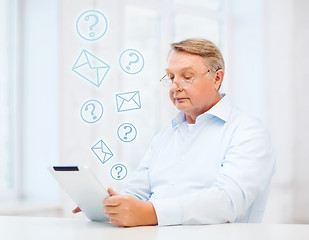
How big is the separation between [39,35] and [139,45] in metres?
0.92

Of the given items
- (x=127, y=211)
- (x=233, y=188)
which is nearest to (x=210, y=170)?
(x=233, y=188)

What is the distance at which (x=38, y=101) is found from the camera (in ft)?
10.2

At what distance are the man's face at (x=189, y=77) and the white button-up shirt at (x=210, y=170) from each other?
0.24 feet

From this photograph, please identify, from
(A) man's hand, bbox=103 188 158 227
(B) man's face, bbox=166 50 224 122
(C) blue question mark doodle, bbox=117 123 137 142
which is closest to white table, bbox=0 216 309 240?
(A) man's hand, bbox=103 188 158 227

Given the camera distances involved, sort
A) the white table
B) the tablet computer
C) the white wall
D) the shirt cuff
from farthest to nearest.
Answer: the white wall
the shirt cuff
the tablet computer
the white table

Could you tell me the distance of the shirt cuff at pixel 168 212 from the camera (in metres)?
1.45

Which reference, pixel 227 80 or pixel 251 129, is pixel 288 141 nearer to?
pixel 227 80

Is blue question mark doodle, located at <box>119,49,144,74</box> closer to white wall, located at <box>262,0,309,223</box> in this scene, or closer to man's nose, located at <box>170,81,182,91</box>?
man's nose, located at <box>170,81,182,91</box>

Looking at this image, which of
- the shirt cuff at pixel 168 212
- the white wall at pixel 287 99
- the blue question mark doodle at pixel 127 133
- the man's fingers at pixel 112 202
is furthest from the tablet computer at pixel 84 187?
the white wall at pixel 287 99

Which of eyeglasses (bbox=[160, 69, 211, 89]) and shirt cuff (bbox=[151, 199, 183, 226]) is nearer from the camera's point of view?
shirt cuff (bbox=[151, 199, 183, 226])

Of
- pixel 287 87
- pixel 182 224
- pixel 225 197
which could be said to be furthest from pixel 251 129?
pixel 287 87

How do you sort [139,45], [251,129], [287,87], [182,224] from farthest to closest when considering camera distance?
[287,87], [139,45], [251,129], [182,224]

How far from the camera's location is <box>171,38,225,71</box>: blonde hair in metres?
1.83

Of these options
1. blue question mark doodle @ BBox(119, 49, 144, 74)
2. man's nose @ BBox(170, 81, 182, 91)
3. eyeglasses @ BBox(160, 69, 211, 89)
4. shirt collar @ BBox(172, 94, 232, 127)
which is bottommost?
shirt collar @ BBox(172, 94, 232, 127)
